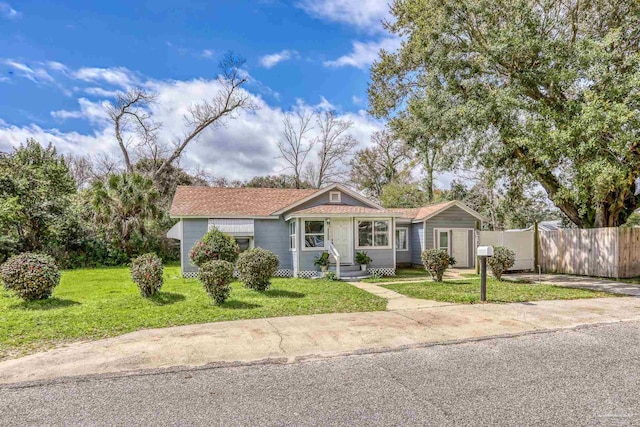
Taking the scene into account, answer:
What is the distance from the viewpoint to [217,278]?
8758 mm

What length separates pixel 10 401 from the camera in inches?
156

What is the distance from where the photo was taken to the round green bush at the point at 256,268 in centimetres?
1054

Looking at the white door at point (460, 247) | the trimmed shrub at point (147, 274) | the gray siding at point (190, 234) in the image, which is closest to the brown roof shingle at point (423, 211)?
the white door at point (460, 247)

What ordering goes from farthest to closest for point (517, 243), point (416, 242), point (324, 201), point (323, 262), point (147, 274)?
point (416, 242)
point (324, 201)
point (517, 243)
point (323, 262)
point (147, 274)

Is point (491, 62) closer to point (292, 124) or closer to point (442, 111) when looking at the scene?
point (442, 111)

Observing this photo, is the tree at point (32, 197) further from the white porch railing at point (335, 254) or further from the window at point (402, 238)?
the window at point (402, 238)

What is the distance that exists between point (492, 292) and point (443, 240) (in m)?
9.17

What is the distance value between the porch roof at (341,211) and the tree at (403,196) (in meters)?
14.9

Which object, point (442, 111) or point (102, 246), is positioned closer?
point (442, 111)

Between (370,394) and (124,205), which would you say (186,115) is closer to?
(124,205)

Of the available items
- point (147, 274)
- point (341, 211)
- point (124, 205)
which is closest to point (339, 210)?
point (341, 211)

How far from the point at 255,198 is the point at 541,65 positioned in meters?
12.8

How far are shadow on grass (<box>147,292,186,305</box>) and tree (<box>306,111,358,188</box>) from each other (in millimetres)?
25013

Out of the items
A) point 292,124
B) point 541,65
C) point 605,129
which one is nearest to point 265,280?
point 605,129
